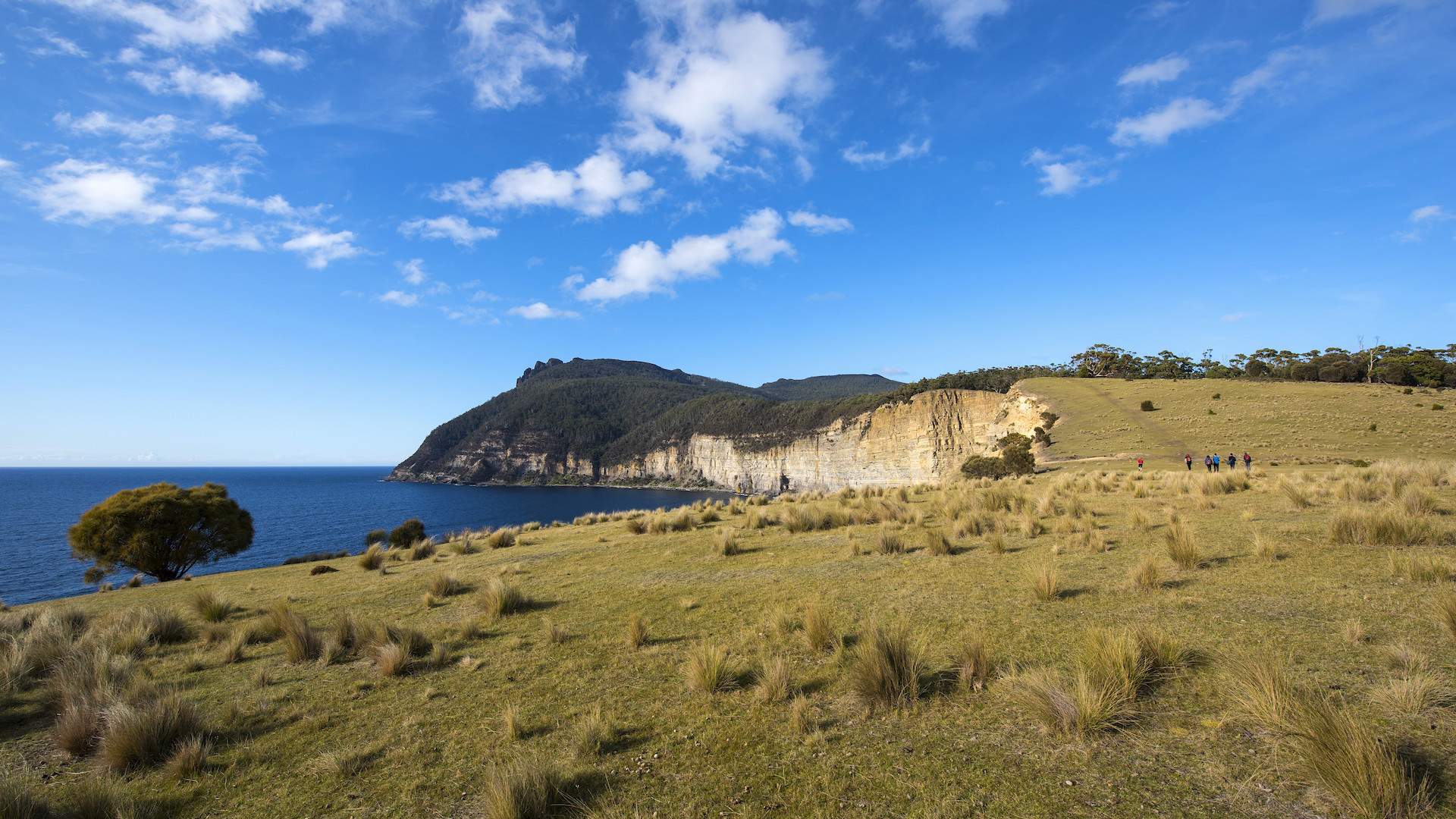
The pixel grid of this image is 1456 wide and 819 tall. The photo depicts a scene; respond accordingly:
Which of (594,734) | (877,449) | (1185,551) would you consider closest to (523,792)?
(594,734)

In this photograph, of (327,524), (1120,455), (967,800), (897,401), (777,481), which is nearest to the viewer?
(967,800)

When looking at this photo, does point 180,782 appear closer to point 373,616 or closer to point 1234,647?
point 373,616

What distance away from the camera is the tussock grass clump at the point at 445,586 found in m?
10.7

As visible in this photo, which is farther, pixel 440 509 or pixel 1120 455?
pixel 440 509

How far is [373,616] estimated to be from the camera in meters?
9.27

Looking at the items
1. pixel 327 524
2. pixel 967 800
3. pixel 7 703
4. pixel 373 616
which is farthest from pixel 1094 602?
pixel 327 524

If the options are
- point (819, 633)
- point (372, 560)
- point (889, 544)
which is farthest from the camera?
point (372, 560)

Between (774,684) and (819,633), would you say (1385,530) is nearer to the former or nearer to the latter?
(819,633)

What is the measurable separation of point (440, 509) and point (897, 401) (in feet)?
245

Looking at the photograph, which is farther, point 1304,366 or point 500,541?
point 1304,366

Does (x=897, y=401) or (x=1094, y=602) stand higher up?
(x=897, y=401)

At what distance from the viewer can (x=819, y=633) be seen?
6203 millimetres

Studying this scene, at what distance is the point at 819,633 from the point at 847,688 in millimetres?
1039

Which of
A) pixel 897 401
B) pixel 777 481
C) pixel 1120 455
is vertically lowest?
pixel 777 481
